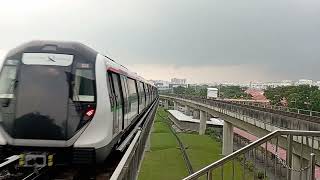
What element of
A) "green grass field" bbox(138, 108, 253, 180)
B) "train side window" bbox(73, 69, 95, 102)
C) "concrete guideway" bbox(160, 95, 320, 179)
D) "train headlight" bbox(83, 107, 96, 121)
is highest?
"train side window" bbox(73, 69, 95, 102)

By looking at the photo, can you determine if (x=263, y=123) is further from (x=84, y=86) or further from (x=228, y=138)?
(x=228, y=138)

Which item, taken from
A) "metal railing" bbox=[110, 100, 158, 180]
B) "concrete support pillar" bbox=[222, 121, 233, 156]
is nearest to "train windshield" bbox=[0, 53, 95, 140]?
"metal railing" bbox=[110, 100, 158, 180]

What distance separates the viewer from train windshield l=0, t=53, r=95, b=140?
8.95 metres

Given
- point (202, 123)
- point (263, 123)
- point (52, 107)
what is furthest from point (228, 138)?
point (52, 107)

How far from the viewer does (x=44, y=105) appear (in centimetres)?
905

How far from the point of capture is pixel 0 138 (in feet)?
29.2

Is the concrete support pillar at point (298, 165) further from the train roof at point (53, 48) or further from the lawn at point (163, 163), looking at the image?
the lawn at point (163, 163)

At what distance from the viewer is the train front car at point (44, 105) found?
8.94 meters

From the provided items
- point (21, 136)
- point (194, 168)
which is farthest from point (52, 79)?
point (194, 168)

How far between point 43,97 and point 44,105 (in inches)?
6.4

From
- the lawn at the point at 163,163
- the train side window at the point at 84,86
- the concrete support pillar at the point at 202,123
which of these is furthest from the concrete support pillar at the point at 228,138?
the train side window at the point at 84,86

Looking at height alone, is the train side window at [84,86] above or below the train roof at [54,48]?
below

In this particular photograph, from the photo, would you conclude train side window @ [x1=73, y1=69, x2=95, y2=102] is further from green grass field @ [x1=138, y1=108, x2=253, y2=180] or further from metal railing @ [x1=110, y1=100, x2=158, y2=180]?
green grass field @ [x1=138, y1=108, x2=253, y2=180]

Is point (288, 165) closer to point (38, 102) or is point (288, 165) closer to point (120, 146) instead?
point (38, 102)
